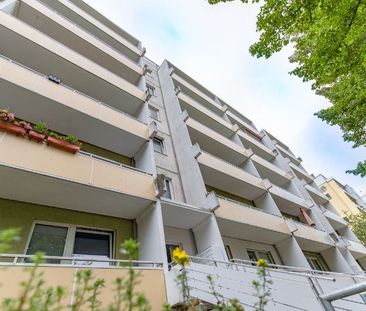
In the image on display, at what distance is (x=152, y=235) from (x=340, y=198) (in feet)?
115

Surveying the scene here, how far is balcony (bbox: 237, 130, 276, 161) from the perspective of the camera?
2123 centimetres

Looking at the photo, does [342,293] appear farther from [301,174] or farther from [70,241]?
[301,174]

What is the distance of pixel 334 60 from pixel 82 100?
9.15 meters

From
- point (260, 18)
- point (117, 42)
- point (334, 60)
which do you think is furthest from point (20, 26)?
point (334, 60)

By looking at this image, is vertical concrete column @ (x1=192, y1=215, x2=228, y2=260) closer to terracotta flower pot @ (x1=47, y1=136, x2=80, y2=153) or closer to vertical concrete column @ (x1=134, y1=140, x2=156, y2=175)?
vertical concrete column @ (x1=134, y1=140, x2=156, y2=175)

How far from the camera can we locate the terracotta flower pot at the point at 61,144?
7.18 metres

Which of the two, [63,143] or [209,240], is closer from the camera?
[63,143]

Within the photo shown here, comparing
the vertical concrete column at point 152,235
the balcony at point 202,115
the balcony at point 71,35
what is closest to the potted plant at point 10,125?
the vertical concrete column at point 152,235

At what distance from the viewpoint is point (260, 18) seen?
7105 mm

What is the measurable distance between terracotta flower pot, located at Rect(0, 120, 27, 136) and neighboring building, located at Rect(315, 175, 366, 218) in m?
36.0

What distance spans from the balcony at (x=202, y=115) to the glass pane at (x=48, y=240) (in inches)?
460

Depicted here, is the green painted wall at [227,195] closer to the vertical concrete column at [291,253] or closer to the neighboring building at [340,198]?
the vertical concrete column at [291,253]

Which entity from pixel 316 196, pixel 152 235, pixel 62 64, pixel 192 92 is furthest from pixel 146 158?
pixel 316 196

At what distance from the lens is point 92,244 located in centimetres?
786
